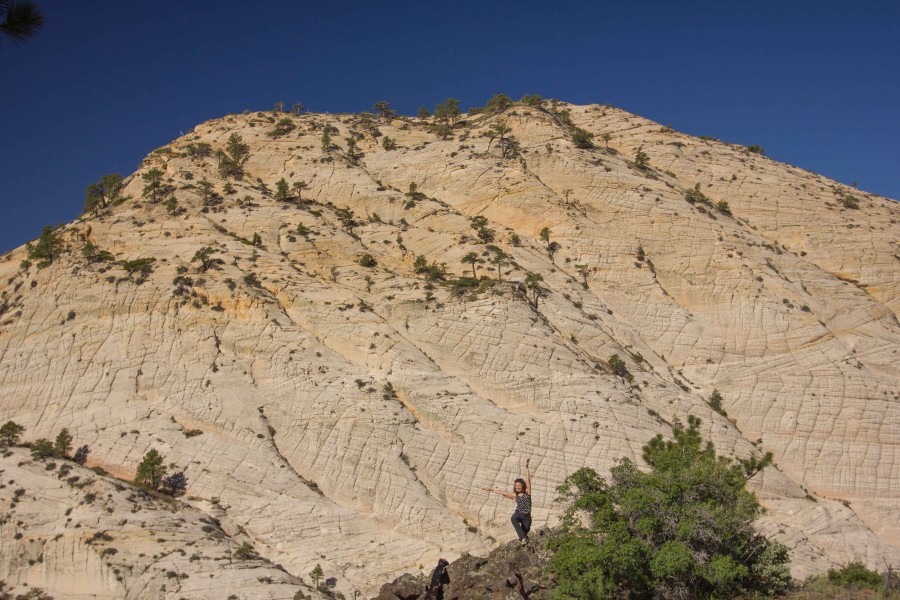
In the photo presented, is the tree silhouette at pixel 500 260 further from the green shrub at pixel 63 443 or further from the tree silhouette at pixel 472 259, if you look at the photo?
the green shrub at pixel 63 443

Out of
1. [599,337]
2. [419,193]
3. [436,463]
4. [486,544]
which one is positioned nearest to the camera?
[486,544]

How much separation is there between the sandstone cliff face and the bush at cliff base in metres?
9.87

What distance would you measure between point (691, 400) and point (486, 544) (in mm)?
13870

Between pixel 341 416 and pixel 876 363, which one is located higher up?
pixel 876 363

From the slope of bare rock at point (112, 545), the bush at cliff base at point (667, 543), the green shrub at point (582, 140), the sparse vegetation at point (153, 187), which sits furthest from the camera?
the green shrub at point (582, 140)

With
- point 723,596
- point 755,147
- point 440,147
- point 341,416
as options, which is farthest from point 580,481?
point 755,147

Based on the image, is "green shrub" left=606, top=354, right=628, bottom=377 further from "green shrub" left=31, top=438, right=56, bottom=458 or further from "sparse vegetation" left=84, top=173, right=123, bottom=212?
"sparse vegetation" left=84, top=173, right=123, bottom=212

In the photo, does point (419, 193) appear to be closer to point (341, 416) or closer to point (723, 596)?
point (341, 416)

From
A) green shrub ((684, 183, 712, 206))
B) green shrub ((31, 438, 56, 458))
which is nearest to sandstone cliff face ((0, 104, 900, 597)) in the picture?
green shrub ((684, 183, 712, 206))

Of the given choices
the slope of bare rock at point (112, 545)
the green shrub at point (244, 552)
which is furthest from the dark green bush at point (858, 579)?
the green shrub at point (244, 552)

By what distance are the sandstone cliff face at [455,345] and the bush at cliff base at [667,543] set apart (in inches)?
389

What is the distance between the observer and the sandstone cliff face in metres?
32.0

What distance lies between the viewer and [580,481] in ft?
68.0

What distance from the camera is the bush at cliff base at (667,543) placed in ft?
58.6
